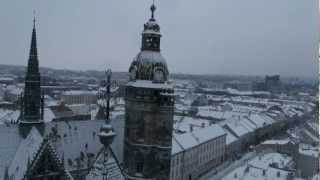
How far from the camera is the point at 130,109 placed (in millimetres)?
27469

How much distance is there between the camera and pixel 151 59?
26.3 m

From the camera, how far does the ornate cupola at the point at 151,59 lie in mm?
26397

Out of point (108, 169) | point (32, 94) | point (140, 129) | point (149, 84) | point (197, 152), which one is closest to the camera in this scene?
point (108, 169)

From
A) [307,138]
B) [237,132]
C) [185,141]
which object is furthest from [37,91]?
[237,132]

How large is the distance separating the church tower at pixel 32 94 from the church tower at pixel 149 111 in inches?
680

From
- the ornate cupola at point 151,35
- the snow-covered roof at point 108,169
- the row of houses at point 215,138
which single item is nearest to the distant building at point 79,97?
the row of houses at point 215,138

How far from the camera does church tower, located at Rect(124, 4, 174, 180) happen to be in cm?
2650

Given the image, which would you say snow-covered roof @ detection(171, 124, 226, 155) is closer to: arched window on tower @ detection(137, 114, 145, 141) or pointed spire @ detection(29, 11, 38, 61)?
pointed spire @ detection(29, 11, 38, 61)

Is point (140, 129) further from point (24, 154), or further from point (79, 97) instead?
point (79, 97)

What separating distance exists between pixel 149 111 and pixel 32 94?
19.9m

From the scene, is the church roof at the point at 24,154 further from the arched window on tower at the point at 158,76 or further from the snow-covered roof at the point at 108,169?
the arched window on tower at the point at 158,76

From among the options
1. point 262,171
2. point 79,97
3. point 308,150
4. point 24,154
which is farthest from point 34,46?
point 79,97

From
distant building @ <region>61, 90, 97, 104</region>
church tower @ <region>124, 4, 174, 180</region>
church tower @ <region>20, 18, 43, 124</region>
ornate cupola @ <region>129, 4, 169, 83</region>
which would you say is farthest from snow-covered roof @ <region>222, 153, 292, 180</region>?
distant building @ <region>61, 90, 97, 104</region>

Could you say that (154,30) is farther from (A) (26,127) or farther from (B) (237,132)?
(B) (237,132)
